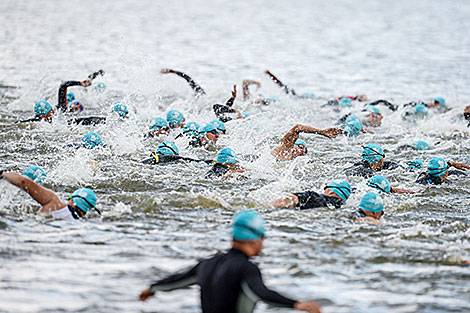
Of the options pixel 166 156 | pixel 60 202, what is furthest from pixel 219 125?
pixel 60 202

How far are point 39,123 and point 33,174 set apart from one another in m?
5.03

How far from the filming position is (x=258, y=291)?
13.4 ft

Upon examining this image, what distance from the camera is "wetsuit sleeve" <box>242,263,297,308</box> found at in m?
4.05

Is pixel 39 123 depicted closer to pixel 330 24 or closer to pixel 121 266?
pixel 121 266

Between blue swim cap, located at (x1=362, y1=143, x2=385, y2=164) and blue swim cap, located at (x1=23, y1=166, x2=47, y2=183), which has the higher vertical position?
blue swim cap, located at (x1=362, y1=143, x2=385, y2=164)

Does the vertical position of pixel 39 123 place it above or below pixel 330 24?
below

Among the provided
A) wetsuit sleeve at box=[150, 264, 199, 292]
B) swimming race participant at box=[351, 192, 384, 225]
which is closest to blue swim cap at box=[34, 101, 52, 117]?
swimming race participant at box=[351, 192, 384, 225]

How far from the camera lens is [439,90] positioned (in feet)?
80.7

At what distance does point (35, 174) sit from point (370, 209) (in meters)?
4.87

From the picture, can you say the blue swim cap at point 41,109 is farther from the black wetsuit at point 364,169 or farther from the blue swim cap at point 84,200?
the black wetsuit at point 364,169

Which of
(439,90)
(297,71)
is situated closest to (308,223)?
(439,90)

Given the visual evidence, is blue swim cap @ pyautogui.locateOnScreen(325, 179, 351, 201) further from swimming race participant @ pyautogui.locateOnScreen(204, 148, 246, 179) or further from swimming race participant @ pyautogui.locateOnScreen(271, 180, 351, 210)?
swimming race participant @ pyautogui.locateOnScreen(204, 148, 246, 179)

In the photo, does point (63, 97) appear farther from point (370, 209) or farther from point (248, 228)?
point (248, 228)

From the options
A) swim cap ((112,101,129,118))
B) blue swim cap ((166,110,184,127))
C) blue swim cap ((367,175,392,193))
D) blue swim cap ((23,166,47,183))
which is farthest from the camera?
blue swim cap ((166,110,184,127))
